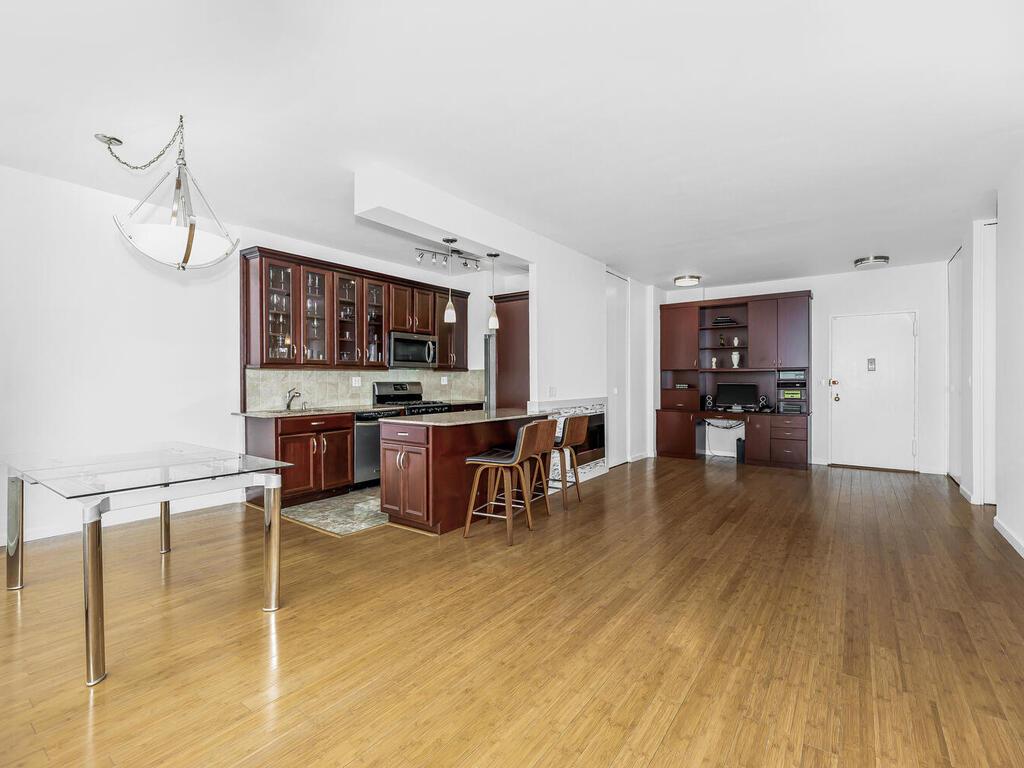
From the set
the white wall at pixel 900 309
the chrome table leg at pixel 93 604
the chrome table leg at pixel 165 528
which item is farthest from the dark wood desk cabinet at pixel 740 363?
the chrome table leg at pixel 93 604

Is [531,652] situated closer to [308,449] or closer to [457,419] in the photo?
[457,419]

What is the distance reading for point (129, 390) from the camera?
14.1ft

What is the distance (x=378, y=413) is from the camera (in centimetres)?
562

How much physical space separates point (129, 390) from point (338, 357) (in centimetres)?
191

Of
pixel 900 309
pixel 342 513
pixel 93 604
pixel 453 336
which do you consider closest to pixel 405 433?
pixel 342 513

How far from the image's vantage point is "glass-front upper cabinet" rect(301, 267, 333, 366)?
530 cm

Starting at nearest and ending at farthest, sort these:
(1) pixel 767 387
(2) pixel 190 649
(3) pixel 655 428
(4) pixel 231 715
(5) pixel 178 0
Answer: (4) pixel 231 715
(5) pixel 178 0
(2) pixel 190 649
(1) pixel 767 387
(3) pixel 655 428

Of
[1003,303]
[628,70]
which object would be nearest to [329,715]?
[628,70]

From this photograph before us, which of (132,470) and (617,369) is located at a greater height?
(617,369)

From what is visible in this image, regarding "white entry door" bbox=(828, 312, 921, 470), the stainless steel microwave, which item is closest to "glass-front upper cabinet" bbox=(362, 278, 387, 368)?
the stainless steel microwave

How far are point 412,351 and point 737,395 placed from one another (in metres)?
4.96

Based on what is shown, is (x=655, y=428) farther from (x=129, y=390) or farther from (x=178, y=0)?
Answer: (x=178, y=0)

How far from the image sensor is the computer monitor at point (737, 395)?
7672 mm

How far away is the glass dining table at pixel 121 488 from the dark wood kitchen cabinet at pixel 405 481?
4.53 ft
